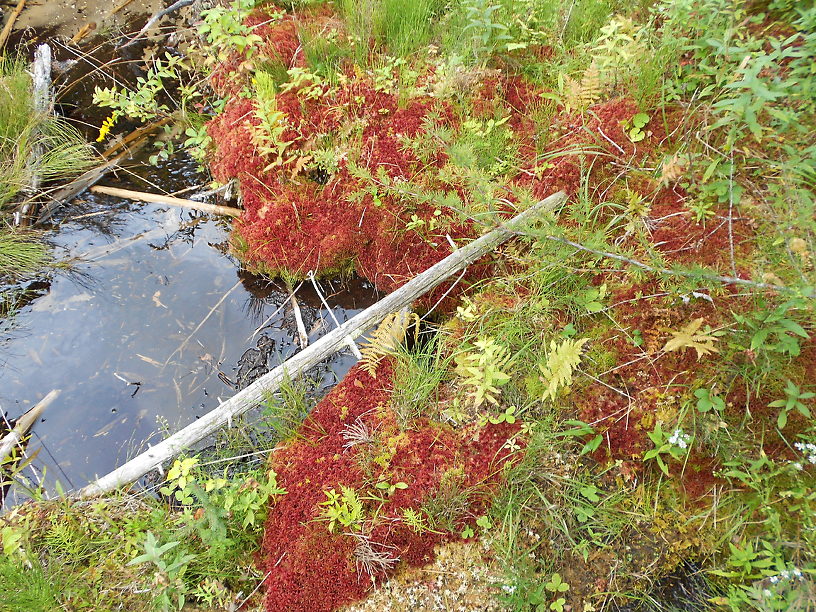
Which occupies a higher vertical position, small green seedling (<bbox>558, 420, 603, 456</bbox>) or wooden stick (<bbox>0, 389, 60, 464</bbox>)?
wooden stick (<bbox>0, 389, 60, 464</bbox>)

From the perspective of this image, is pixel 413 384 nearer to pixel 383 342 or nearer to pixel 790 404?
pixel 383 342

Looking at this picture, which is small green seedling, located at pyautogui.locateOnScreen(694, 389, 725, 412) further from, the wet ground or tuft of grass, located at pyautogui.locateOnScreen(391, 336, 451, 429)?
the wet ground

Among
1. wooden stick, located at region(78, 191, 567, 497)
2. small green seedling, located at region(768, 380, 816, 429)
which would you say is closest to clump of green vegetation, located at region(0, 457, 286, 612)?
wooden stick, located at region(78, 191, 567, 497)

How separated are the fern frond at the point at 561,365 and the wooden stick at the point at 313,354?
0.84 m

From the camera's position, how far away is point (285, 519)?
9.93 feet

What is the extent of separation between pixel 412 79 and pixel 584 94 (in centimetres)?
164

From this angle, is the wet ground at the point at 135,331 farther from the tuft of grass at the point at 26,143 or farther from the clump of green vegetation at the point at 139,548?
the clump of green vegetation at the point at 139,548

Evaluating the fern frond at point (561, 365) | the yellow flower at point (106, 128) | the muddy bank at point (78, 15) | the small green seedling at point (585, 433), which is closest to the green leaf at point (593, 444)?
the small green seedling at point (585, 433)

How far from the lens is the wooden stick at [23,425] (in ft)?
11.3

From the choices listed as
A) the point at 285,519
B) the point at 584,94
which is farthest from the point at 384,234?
the point at 285,519

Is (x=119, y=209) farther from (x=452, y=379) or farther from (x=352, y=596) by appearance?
(x=352, y=596)

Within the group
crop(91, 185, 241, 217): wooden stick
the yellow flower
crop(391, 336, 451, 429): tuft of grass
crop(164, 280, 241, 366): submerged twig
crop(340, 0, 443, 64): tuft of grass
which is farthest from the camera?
the yellow flower

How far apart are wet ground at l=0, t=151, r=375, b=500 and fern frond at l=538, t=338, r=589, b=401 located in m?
1.74

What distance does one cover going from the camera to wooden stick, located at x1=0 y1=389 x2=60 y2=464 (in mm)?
3441
